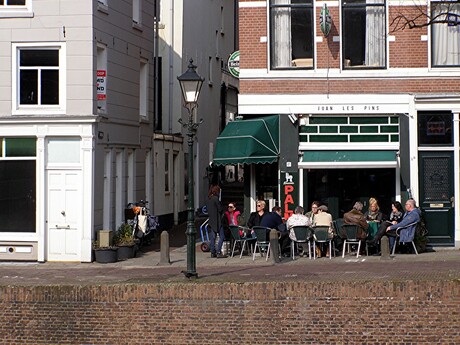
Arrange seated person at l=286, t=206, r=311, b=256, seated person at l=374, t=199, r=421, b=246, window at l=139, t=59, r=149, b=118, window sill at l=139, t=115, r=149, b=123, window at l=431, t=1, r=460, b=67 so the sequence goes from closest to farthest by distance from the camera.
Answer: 1. seated person at l=374, t=199, r=421, b=246
2. seated person at l=286, t=206, r=311, b=256
3. window at l=431, t=1, r=460, b=67
4. window sill at l=139, t=115, r=149, b=123
5. window at l=139, t=59, r=149, b=118

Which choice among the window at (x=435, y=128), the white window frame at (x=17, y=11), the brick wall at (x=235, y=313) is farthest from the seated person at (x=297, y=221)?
the white window frame at (x=17, y=11)

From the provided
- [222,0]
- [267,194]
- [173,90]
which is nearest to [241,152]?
[267,194]

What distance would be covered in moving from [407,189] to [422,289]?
922 centimetres

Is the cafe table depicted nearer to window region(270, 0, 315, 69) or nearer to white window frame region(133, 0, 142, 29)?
window region(270, 0, 315, 69)

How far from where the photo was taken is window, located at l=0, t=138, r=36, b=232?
25.3 m

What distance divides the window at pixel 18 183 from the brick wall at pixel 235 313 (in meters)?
7.71

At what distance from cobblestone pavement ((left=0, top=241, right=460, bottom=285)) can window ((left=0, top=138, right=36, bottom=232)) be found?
1.04 m

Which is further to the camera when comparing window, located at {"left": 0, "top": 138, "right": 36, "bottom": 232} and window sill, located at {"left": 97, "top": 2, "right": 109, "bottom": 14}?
window sill, located at {"left": 97, "top": 2, "right": 109, "bottom": 14}

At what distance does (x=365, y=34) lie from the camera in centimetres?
2612

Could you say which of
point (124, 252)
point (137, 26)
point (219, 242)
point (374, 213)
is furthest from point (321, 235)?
point (137, 26)

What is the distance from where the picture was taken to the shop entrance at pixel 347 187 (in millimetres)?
26062

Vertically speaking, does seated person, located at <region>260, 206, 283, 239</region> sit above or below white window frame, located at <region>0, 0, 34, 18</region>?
below

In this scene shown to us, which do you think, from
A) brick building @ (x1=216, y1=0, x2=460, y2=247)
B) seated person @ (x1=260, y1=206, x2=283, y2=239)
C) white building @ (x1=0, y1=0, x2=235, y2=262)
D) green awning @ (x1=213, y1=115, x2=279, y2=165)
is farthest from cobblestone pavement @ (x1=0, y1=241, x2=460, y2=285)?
green awning @ (x1=213, y1=115, x2=279, y2=165)

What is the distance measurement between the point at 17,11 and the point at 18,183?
4279 mm
